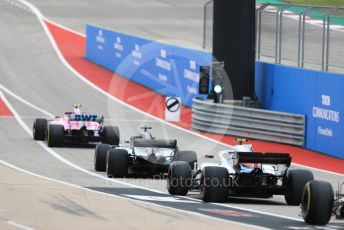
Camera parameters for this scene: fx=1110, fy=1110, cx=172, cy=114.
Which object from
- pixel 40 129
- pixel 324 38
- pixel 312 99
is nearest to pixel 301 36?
pixel 324 38

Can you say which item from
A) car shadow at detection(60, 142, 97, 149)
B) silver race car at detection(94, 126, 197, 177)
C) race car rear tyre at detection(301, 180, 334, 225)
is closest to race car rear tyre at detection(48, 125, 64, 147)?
car shadow at detection(60, 142, 97, 149)

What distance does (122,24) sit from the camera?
58.8 metres

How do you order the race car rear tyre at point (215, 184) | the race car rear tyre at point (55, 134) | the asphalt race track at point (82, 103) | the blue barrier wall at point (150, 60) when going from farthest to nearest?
the blue barrier wall at point (150, 60), the race car rear tyre at point (55, 134), the asphalt race track at point (82, 103), the race car rear tyre at point (215, 184)

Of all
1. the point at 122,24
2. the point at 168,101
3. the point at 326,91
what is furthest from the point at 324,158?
the point at 122,24

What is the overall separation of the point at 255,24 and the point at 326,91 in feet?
18.3

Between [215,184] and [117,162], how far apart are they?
14.0 feet

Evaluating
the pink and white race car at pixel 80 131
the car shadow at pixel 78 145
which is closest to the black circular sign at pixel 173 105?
the car shadow at pixel 78 145

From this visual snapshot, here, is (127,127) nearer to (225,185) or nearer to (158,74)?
(158,74)

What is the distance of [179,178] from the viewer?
63.4 ft

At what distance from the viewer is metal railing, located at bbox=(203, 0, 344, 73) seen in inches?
1169

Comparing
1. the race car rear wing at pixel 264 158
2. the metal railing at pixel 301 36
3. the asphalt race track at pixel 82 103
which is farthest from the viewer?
the metal railing at pixel 301 36

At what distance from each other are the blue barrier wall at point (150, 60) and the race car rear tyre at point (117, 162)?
1602 centimetres

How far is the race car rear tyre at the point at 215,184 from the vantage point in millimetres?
18281

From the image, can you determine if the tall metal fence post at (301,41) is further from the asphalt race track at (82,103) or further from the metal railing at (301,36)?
the asphalt race track at (82,103)
